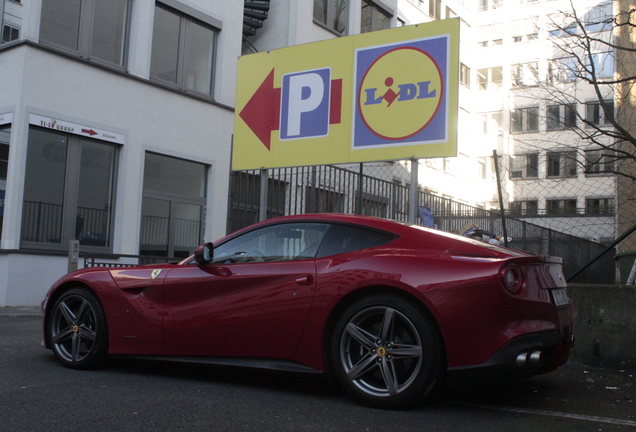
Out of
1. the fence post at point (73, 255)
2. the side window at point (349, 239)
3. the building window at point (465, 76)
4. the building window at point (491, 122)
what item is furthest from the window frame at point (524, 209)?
the building window at point (491, 122)

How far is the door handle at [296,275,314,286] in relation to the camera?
454cm

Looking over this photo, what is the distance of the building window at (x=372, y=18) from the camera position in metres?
24.7

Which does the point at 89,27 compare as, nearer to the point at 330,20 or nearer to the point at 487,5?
the point at 330,20

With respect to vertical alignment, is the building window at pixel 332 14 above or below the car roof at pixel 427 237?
above

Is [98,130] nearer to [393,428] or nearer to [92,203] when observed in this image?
[92,203]

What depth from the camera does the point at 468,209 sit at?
532 inches

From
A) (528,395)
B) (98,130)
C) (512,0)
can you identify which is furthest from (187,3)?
(512,0)

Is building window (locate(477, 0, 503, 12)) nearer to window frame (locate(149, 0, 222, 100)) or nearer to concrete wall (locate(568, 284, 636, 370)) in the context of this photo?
window frame (locate(149, 0, 222, 100))

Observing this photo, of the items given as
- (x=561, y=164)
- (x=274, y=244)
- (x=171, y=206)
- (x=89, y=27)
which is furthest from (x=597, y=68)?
(x=274, y=244)

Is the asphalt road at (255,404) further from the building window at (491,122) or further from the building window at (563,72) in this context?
the building window at (491,122)

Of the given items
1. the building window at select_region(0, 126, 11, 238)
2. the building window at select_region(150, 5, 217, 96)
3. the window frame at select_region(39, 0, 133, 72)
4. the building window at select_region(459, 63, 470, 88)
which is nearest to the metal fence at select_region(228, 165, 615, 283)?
the building window at select_region(0, 126, 11, 238)

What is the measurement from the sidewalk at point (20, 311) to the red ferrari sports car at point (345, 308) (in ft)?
20.3

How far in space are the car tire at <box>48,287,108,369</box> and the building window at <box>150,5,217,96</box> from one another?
11.5 metres

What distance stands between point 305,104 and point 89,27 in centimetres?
792
